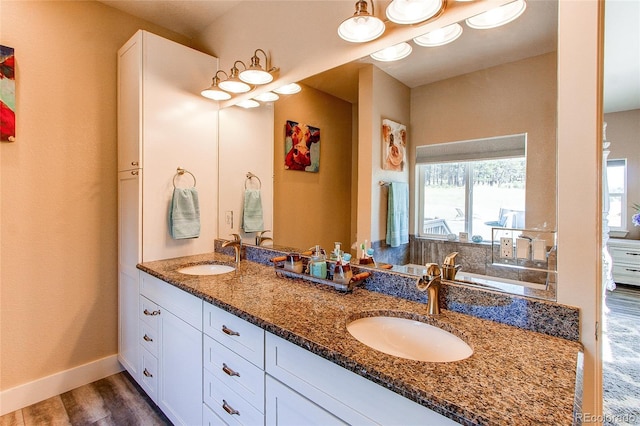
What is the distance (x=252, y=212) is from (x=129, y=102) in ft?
3.66

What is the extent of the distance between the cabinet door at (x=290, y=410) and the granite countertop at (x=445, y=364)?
0.20 metres

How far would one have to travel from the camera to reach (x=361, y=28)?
139 cm

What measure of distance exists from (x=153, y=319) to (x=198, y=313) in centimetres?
57

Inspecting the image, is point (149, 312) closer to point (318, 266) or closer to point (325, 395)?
point (318, 266)

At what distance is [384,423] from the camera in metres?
0.77

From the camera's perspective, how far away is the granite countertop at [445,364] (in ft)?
2.06

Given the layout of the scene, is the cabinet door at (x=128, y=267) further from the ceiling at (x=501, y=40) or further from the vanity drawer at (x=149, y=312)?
the ceiling at (x=501, y=40)

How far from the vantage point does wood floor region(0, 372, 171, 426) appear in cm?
177

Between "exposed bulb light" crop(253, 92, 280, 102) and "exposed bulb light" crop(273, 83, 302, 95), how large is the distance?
0.16 ft

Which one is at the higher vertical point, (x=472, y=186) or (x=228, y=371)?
(x=472, y=186)

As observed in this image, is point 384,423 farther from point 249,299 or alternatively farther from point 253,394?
point 249,299

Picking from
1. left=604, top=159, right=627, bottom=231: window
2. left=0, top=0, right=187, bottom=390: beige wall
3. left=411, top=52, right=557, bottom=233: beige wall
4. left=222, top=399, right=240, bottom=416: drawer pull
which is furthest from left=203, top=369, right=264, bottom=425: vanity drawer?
left=604, top=159, right=627, bottom=231: window

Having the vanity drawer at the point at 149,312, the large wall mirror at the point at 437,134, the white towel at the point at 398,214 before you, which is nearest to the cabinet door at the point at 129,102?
the vanity drawer at the point at 149,312

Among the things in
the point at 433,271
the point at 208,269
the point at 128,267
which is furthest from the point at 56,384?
the point at 433,271
